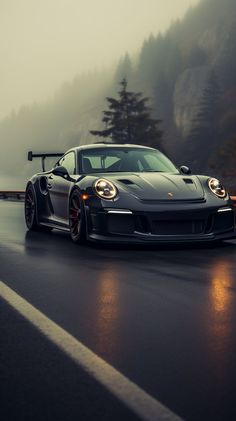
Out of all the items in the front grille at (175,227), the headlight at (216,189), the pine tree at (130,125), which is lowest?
the pine tree at (130,125)

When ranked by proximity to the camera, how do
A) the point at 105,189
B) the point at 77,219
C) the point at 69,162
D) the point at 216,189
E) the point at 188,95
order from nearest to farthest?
the point at 105,189 < the point at 216,189 < the point at 77,219 < the point at 69,162 < the point at 188,95

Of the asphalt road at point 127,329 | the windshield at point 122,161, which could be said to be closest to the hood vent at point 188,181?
the windshield at point 122,161

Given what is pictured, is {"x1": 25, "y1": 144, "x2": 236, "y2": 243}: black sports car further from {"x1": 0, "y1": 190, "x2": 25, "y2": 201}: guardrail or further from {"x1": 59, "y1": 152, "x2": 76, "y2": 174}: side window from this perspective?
{"x1": 0, "y1": 190, "x2": 25, "y2": 201}: guardrail

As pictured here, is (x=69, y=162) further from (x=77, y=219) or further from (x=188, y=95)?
(x=188, y=95)

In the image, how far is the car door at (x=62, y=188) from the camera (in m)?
10.7

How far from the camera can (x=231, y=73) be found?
505 feet

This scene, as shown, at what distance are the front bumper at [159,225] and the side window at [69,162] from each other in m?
1.69

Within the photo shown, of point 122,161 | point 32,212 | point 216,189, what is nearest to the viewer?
point 216,189

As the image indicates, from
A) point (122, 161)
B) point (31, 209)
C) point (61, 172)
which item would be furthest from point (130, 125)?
point (61, 172)

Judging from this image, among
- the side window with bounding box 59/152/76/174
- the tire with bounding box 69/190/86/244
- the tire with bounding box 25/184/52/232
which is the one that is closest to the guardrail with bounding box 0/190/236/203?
the tire with bounding box 25/184/52/232

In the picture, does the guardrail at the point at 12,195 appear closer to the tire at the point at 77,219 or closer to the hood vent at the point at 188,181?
the tire at the point at 77,219

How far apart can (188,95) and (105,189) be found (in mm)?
143853

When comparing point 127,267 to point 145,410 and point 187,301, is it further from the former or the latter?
point 145,410

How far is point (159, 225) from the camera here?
926 cm
